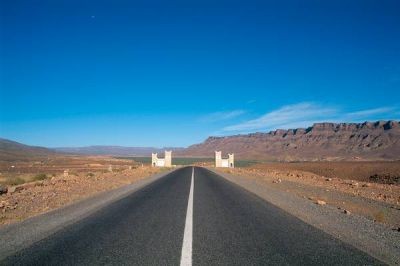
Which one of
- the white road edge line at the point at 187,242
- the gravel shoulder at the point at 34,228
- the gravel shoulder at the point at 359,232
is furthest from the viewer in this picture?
the gravel shoulder at the point at 34,228

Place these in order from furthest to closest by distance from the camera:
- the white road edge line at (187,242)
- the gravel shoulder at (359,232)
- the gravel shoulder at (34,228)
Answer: the gravel shoulder at (34,228) < the gravel shoulder at (359,232) < the white road edge line at (187,242)

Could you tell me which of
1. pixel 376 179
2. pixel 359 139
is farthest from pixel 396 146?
pixel 376 179

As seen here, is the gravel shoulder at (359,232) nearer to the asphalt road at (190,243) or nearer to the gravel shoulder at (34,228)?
the asphalt road at (190,243)

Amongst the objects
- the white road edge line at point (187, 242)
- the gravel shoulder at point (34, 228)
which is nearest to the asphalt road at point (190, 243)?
the white road edge line at point (187, 242)

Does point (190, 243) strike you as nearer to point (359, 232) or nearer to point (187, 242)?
point (187, 242)

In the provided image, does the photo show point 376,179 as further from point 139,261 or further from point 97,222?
point 139,261

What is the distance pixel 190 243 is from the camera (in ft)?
Result: 28.6

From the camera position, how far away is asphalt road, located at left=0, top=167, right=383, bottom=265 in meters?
7.35

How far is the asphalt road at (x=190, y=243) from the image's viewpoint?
24.1 feet

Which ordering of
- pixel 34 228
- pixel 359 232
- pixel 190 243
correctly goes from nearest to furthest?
pixel 190 243 < pixel 359 232 < pixel 34 228

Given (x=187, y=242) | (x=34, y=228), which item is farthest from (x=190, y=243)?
(x=34, y=228)

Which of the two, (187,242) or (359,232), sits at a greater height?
(187,242)

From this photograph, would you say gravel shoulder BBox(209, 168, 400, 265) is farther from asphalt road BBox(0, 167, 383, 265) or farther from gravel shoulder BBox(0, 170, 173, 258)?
gravel shoulder BBox(0, 170, 173, 258)

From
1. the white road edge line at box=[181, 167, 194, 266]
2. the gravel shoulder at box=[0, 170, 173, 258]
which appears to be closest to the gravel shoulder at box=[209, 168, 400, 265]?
the white road edge line at box=[181, 167, 194, 266]
